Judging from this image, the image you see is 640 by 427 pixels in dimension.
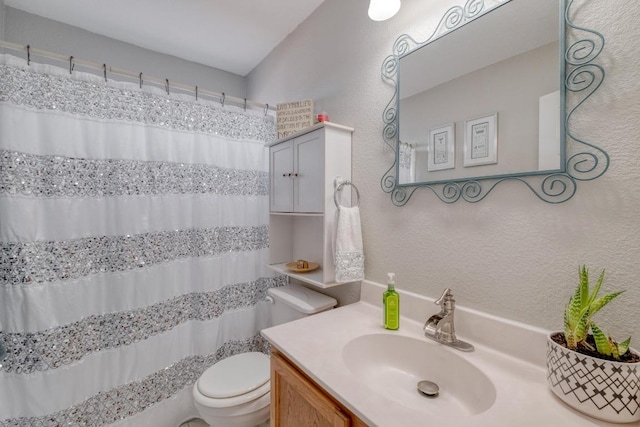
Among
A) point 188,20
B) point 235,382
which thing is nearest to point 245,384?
point 235,382

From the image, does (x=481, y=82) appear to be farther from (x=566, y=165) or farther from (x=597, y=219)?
(x=597, y=219)

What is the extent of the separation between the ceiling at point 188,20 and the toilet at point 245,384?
68.5 inches

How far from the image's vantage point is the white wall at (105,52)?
1.66 meters

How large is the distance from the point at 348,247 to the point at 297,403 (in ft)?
2.03

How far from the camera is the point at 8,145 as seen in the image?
111 cm

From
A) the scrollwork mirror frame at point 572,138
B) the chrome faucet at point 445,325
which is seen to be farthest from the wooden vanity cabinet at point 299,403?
the scrollwork mirror frame at point 572,138

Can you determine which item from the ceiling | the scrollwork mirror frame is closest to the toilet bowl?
the scrollwork mirror frame

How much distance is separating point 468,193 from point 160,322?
1680 mm

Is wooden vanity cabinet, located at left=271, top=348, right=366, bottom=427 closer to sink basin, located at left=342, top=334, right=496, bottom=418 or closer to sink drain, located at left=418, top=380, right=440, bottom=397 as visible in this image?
sink basin, located at left=342, top=334, right=496, bottom=418

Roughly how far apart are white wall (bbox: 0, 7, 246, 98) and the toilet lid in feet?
7.02

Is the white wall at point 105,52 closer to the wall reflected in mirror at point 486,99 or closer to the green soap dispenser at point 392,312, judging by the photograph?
the wall reflected in mirror at point 486,99

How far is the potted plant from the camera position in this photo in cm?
54

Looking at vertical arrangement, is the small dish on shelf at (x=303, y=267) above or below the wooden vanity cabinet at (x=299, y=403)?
above

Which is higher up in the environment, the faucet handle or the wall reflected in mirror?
the wall reflected in mirror
